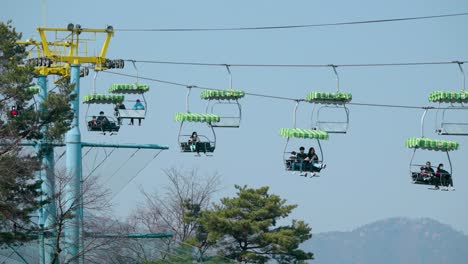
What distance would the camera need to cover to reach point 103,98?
148ft

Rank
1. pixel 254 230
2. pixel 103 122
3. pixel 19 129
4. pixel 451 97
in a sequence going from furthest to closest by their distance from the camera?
pixel 254 230
pixel 103 122
pixel 19 129
pixel 451 97

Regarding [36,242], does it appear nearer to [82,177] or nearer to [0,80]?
[82,177]

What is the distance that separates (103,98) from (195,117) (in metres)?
5.86

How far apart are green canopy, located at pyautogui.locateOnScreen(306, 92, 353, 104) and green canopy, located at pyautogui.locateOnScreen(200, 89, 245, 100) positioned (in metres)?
2.90

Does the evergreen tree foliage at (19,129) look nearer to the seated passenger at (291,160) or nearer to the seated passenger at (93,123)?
the seated passenger at (93,123)

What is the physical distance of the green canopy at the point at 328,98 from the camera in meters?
37.9

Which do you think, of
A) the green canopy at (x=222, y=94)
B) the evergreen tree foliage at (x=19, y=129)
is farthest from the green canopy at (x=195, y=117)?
the evergreen tree foliage at (x=19, y=129)

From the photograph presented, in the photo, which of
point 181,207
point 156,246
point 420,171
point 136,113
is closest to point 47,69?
point 136,113

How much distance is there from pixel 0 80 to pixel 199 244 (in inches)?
838

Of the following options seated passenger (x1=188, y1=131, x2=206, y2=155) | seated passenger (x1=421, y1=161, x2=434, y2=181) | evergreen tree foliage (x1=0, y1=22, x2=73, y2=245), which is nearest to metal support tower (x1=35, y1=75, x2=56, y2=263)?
evergreen tree foliage (x1=0, y1=22, x2=73, y2=245)

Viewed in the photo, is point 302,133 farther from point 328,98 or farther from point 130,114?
point 130,114

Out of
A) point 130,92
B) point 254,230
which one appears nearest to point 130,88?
point 130,92

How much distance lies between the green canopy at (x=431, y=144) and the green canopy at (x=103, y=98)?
1221cm

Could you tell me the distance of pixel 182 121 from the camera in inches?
1594
